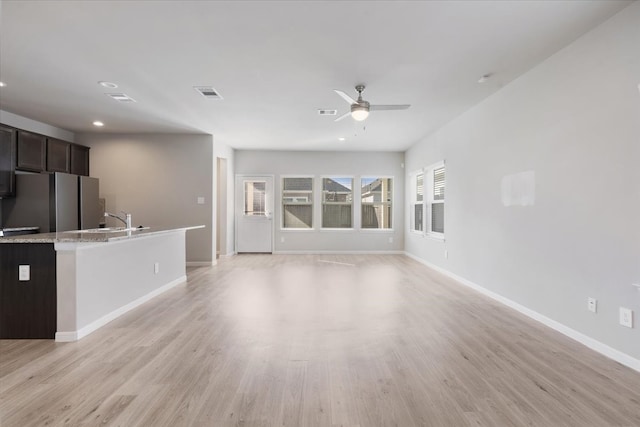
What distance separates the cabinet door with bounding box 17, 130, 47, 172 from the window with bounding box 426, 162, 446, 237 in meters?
6.78

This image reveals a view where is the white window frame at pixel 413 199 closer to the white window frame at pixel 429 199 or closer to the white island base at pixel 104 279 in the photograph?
the white window frame at pixel 429 199

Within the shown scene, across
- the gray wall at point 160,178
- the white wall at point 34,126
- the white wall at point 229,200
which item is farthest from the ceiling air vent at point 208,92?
the white wall at point 34,126

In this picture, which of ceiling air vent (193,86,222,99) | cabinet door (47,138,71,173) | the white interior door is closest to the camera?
ceiling air vent (193,86,222,99)

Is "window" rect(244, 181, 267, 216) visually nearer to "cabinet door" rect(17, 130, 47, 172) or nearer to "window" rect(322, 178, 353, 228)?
"window" rect(322, 178, 353, 228)

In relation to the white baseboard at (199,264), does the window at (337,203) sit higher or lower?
higher

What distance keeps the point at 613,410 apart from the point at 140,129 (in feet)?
24.0

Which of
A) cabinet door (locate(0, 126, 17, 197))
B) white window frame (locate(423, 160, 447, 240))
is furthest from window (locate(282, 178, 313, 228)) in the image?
cabinet door (locate(0, 126, 17, 197))

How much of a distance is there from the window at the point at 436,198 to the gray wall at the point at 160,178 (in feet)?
14.5

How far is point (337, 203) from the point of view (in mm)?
8891

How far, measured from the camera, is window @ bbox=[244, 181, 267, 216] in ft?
28.5

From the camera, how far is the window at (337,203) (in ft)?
29.1

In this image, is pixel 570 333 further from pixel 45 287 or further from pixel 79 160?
pixel 79 160

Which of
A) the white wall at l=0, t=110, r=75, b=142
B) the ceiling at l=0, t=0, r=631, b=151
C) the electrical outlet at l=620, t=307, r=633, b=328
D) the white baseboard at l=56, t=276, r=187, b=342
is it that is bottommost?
the white baseboard at l=56, t=276, r=187, b=342

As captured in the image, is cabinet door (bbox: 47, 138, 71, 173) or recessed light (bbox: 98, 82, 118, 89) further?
cabinet door (bbox: 47, 138, 71, 173)
